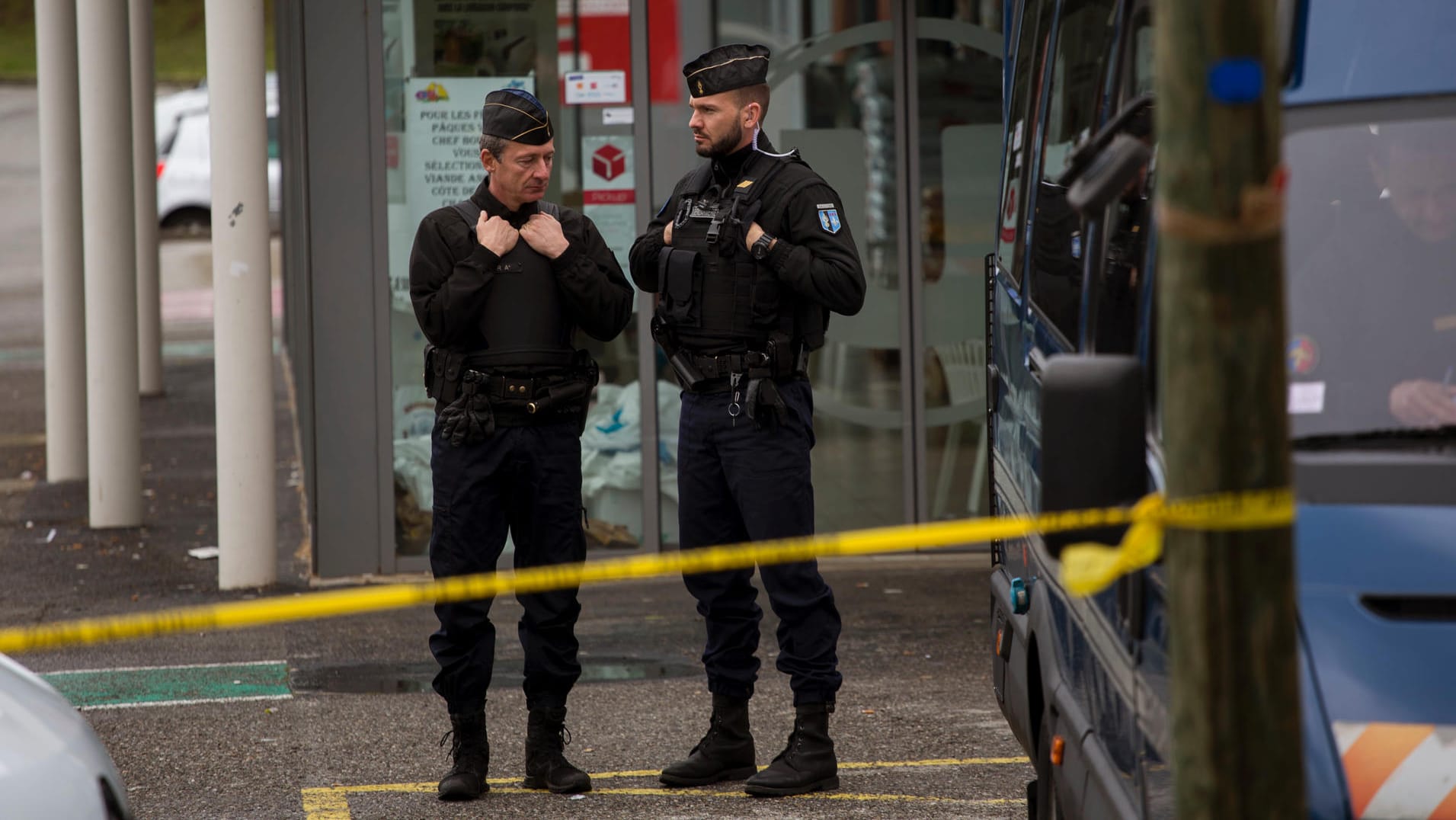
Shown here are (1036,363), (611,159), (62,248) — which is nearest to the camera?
(1036,363)

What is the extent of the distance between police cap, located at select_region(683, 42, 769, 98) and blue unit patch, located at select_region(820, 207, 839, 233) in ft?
1.38

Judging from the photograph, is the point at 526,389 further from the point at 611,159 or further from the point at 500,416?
the point at 611,159

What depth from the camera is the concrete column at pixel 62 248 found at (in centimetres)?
1138

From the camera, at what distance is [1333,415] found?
281cm

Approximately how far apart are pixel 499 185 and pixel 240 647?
9.32 feet

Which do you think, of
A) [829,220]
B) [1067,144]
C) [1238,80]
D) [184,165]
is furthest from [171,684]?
[184,165]

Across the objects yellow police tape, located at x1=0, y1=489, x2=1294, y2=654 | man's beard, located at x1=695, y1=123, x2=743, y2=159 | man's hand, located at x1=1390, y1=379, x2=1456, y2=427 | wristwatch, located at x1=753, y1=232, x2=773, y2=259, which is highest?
man's beard, located at x1=695, y1=123, x2=743, y2=159

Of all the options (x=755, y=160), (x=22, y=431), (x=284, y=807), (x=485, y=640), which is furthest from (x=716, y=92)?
(x=22, y=431)

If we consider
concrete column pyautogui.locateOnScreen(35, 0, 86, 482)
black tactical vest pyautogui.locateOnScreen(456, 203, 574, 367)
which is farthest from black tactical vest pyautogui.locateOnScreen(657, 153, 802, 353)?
concrete column pyautogui.locateOnScreen(35, 0, 86, 482)

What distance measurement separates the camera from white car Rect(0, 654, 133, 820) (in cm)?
273

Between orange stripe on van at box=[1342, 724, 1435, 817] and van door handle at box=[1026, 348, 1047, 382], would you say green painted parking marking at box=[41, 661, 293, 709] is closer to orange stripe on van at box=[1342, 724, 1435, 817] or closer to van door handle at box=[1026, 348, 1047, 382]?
van door handle at box=[1026, 348, 1047, 382]

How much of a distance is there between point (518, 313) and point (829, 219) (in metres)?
0.93

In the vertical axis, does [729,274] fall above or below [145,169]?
below

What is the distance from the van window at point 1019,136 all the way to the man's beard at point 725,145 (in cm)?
80
